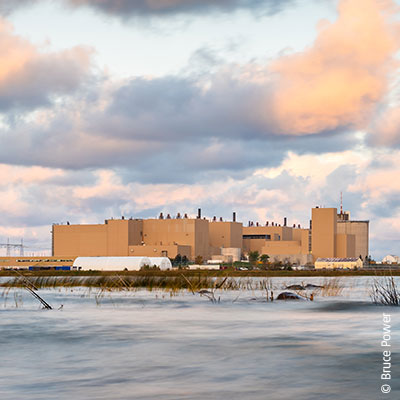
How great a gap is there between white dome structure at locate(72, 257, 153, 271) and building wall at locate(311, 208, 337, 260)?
5720 centimetres

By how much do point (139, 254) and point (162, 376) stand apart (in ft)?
486

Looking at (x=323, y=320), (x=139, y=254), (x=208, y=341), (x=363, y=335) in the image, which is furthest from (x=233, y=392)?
(x=139, y=254)

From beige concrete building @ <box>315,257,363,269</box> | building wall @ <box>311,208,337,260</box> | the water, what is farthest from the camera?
building wall @ <box>311,208,337,260</box>

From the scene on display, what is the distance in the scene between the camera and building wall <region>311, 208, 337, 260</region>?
172625 millimetres

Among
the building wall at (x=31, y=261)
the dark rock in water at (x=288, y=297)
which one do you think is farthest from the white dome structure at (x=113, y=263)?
the dark rock in water at (x=288, y=297)

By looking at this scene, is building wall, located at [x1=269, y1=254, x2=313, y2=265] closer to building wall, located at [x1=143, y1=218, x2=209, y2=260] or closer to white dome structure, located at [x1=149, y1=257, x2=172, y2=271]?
building wall, located at [x1=143, y1=218, x2=209, y2=260]

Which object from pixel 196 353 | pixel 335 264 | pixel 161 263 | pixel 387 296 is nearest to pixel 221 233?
pixel 335 264

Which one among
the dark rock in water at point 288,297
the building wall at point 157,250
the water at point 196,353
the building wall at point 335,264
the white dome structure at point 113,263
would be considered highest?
the water at point 196,353

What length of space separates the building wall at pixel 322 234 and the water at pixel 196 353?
460ft

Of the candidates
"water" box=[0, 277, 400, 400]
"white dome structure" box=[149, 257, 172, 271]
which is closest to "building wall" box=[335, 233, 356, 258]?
"white dome structure" box=[149, 257, 172, 271]

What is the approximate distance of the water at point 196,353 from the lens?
14211mm

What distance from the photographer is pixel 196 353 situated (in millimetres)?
19500

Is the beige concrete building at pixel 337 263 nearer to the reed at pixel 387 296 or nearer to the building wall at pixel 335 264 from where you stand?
the building wall at pixel 335 264

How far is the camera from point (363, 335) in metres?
22.8
